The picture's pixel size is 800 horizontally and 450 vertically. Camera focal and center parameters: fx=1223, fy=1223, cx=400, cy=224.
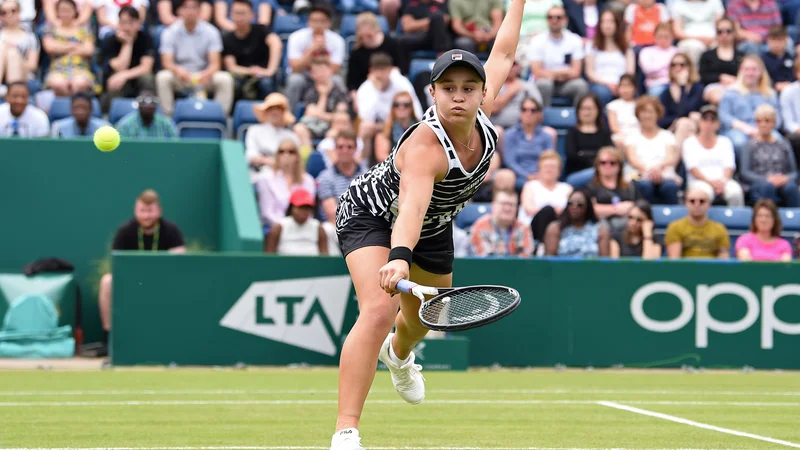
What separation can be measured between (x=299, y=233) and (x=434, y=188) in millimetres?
6815

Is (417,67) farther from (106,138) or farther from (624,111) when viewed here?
(106,138)

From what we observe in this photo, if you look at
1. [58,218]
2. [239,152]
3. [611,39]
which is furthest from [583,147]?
[58,218]

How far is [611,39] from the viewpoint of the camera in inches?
623

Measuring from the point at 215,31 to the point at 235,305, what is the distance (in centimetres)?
457

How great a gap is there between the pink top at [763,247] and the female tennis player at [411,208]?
7164 mm

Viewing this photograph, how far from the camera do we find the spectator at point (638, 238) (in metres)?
12.6

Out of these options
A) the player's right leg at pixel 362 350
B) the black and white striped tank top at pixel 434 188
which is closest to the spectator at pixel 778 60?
the black and white striped tank top at pixel 434 188

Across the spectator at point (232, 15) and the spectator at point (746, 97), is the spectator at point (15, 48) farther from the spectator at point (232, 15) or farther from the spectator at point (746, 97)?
the spectator at point (746, 97)

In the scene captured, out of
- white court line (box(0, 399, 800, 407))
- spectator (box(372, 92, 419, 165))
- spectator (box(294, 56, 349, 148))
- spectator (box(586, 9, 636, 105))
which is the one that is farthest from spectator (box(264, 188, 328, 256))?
spectator (box(586, 9, 636, 105))

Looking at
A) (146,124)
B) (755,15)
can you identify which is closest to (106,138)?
(146,124)

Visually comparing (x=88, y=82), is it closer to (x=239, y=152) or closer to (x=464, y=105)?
(x=239, y=152)

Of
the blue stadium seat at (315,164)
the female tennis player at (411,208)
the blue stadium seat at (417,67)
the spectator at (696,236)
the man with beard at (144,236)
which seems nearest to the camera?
the female tennis player at (411,208)

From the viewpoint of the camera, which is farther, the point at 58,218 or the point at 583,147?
the point at 583,147

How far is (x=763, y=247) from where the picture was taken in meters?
12.6
